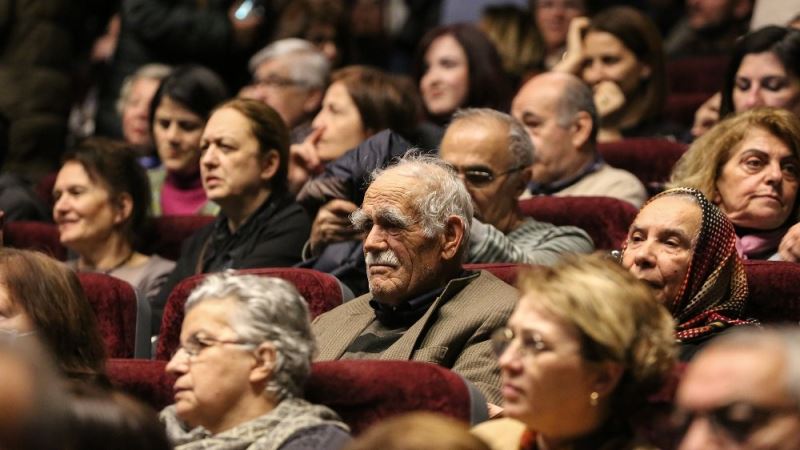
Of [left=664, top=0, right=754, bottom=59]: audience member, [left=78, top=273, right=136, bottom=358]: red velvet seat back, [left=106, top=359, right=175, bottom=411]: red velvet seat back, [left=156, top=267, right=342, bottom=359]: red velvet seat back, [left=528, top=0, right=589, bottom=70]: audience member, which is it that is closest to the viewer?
[left=106, top=359, right=175, bottom=411]: red velvet seat back

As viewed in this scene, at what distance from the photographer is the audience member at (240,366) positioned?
85.9 inches

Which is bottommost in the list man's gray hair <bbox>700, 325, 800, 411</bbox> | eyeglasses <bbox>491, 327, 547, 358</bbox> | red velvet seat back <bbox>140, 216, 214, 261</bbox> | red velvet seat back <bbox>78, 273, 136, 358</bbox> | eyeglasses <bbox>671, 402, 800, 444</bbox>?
red velvet seat back <bbox>140, 216, 214, 261</bbox>

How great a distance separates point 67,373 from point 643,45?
2.27 metres

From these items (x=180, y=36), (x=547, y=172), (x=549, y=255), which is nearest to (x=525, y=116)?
(x=547, y=172)

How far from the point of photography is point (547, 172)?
361 cm

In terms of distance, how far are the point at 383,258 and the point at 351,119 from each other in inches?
42.3

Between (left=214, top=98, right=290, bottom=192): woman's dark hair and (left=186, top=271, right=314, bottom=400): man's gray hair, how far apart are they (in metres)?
1.17

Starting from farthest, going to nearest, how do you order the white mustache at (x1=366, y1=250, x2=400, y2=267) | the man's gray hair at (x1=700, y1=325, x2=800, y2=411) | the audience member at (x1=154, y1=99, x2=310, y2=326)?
the audience member at (x1=154, y1=99, x2=310, y2=326) < the white mustache at (x1=366, y1=250, x2=400, y2=267) < the man's gray hair at (x1=700, y1=325, x2=800, y2=411)

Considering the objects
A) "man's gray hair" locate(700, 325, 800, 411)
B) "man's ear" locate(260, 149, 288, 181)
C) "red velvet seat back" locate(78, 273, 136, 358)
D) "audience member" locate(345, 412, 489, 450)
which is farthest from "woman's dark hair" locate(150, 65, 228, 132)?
"man's gray hair" locate(700, 325, 800, 411)

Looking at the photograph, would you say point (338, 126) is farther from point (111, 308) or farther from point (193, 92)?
point (111, 308)

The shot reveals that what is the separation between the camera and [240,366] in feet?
7.18

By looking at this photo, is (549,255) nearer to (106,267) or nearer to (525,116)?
(525,116)

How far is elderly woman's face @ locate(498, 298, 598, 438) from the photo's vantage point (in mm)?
1849

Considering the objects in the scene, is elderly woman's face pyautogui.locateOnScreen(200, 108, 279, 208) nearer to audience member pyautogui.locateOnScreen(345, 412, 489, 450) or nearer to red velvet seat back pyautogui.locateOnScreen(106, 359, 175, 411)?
red velvet seat back pyautogui.locateOnScreen(106, 359, 175, 411)
